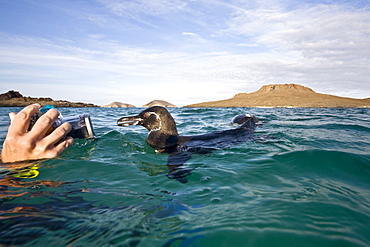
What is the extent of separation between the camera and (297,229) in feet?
6.48

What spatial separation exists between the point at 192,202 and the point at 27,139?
221 centimetres

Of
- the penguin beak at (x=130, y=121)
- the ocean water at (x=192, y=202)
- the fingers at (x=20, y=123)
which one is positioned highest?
the fingers at (x=20, y=123)

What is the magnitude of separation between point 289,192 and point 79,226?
2446 millimetres

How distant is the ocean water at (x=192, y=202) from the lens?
180cm

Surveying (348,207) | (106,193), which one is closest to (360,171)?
(348,207)

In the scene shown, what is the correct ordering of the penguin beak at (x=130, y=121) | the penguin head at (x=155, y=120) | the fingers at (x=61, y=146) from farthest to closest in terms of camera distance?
the penguin head at (x=155, y=120), the penguin beak at (x=130, y=121), the fingers at (x=61, y=146)

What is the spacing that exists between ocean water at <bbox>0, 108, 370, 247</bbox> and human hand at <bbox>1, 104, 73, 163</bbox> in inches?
12.7

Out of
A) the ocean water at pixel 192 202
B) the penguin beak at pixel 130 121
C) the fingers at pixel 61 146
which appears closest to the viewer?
the ocean water at pixel 192 202

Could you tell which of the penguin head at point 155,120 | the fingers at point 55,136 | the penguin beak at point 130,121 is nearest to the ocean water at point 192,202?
the fingers at point 55,136

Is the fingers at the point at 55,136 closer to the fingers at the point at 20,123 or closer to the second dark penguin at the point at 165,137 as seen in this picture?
the fingers at the point at 20,123

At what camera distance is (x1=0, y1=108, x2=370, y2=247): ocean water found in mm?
1800

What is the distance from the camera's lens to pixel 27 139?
2756 millimetres

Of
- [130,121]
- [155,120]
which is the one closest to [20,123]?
[130,121]

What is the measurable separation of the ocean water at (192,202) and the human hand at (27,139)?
32 centimetres
